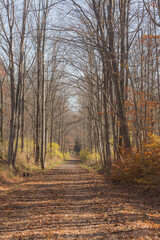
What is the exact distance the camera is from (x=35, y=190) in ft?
25.8

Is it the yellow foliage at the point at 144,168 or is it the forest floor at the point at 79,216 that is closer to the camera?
the forest floor at the point at 79,216

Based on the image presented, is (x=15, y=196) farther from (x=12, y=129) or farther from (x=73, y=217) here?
(x=12, y=129)

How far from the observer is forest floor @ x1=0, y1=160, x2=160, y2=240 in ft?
12.2

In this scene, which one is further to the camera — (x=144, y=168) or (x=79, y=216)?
(x=144, y=168)

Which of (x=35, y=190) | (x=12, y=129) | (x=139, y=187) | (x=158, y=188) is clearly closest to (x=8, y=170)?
Answer: (x=12, y=129)

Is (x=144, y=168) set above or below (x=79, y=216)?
above

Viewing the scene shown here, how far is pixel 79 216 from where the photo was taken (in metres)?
4.74

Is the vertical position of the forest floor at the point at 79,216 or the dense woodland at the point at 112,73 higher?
the dense woodland at the point at 112,73

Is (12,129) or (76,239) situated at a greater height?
(12,129)

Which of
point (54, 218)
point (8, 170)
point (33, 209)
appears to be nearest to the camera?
point (54, 218)

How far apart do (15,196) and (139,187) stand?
4.22 meters

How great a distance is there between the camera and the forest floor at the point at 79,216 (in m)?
3.71

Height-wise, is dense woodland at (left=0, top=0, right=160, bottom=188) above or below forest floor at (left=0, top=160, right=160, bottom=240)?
above

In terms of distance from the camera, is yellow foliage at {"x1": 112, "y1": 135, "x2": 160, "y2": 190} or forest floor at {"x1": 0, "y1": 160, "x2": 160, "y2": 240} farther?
yellow foliage at {"x1": 112, "y1": 135, "x2": 160, "y2": 190}
